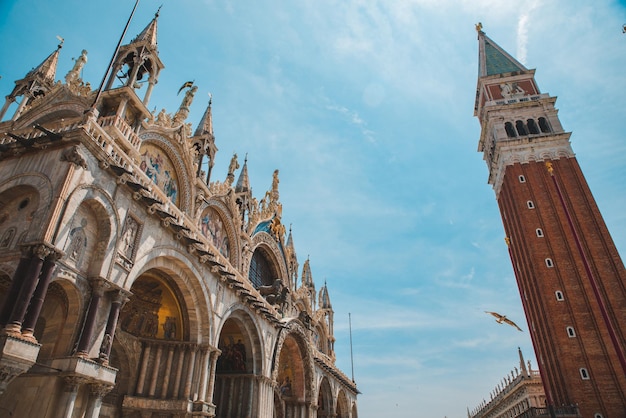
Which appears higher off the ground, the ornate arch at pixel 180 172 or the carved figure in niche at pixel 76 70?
the carved figure in niche at pixel 76 70

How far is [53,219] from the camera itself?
9.78 m

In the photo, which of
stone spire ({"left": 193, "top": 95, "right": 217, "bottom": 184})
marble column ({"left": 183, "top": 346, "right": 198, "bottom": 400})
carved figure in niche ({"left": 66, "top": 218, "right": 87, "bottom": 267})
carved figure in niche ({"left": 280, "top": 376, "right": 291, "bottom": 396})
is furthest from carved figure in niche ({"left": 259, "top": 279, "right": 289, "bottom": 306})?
carved figure in niche ({"left": 66, "top": 218, "right": 87, "bottom": 267})

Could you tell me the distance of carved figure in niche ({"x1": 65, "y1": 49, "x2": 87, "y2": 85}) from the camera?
57.3 ft

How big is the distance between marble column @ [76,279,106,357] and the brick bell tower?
3086 centimetres

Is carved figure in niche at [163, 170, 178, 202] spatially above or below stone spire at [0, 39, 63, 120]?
below

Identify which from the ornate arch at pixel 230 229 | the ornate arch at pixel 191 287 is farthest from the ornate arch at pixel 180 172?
the ornate arch at pixel 191 287

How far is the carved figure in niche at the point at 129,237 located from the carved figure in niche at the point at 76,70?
8.46m

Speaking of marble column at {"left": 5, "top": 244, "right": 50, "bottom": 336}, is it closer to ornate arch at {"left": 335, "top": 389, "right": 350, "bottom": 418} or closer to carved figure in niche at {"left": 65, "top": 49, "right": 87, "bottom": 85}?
carved figure in niche at {"left": 65, "top": 49, "right": 87, "bottom": 85}

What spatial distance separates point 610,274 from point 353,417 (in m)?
26.2

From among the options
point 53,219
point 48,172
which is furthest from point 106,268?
point 48,172

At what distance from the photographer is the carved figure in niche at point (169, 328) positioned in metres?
15.9

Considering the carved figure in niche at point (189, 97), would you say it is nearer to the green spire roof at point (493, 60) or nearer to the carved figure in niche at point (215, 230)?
the carved figure in niche at point (215, 230)

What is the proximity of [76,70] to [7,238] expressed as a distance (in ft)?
38.8

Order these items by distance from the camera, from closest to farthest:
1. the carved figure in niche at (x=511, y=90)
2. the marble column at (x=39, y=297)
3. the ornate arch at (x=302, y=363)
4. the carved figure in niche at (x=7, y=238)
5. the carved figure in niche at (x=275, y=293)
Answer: the marble column at (x=39, y=297)
the carved figure in niche at (x=7, y=238)
the carved figure in niche at (x=275, y=293)
the ornate arch at (x=302, y=363)
the carved figure in niche at (x=511, y=90)
